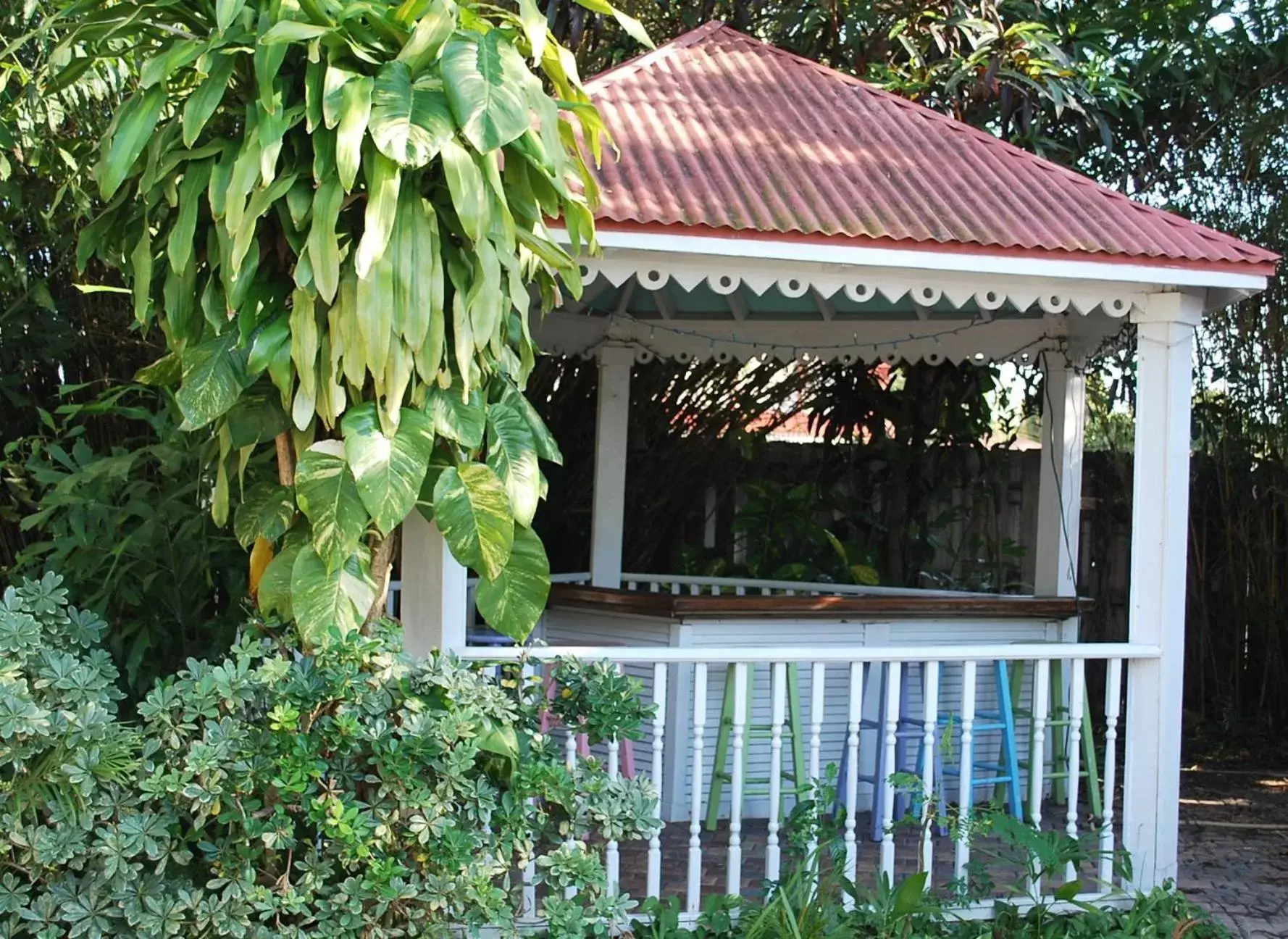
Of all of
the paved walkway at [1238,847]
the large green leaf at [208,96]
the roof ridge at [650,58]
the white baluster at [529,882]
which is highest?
the roof ridge at [650,58]

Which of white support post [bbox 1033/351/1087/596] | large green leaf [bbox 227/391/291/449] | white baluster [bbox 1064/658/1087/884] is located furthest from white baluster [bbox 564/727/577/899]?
white support post [bbox 1033/351/1087/596]

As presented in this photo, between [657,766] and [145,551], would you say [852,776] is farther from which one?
[145,551]

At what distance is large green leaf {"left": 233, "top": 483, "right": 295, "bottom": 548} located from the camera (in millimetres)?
3484

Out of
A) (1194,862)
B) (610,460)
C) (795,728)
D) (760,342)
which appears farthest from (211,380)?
(1194,862)

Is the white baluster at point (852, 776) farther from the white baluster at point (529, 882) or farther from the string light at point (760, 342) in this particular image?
the string light at point (760, 342)

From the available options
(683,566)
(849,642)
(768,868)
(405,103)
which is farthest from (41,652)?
(683,566)

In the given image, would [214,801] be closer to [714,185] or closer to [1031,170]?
[714,185]

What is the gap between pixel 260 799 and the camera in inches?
129

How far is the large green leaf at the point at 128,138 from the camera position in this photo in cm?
321

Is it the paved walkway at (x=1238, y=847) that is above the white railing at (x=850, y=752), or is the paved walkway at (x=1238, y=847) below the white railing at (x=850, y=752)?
below

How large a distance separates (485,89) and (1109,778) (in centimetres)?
318

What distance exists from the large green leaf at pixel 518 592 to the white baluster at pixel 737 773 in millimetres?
946

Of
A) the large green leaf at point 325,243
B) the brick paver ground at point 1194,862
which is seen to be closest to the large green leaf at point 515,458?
the large green leaf at point 325,243

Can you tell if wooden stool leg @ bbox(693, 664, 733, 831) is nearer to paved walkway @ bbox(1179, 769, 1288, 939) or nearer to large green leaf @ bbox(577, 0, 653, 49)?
paved walkway @ bbox(1179, 769, 1288, 939)
